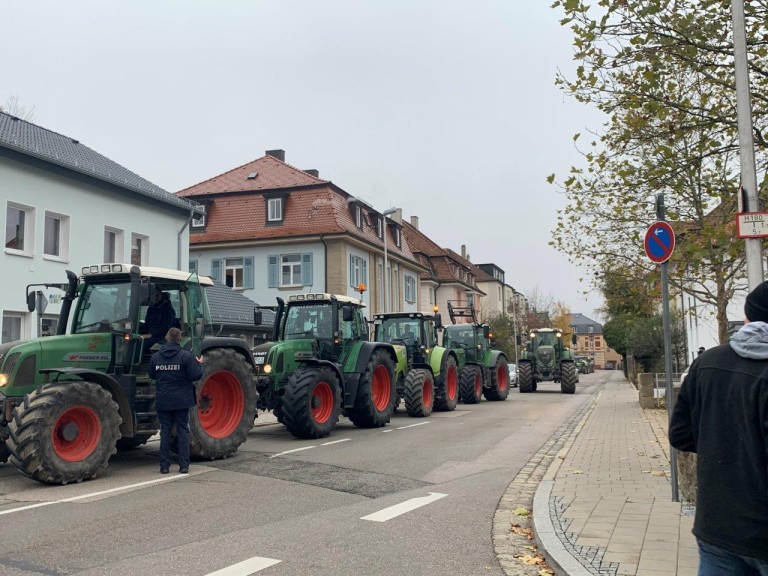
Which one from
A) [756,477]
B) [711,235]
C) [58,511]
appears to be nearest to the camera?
[756,477]

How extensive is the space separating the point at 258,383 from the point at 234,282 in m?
24.3

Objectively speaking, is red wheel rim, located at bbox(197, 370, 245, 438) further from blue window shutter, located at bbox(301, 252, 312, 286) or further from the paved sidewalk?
blue window shutter, located at bbox(301, 252, 312, 286)

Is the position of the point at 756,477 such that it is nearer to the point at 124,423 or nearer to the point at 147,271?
the point at 124,423

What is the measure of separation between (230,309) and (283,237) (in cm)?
843

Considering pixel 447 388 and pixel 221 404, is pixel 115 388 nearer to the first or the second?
pixel 221 404

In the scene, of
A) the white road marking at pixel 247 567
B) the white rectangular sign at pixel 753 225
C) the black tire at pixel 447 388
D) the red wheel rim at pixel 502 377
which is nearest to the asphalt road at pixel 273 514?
the white road marking at pixel 247 567

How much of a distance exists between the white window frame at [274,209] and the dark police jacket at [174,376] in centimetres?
2743

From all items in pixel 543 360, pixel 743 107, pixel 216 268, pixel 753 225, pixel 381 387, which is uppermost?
pixel 216 268

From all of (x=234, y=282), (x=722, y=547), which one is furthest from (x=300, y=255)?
(x=722, y=547)

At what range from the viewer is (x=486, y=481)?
28.7ft

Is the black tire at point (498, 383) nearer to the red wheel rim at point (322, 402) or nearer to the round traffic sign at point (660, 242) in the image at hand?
the red wheel rim at point (322, 402)

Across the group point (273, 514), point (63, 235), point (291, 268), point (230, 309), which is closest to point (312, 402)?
point (273, 514)

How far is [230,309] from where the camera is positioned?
27156 mm

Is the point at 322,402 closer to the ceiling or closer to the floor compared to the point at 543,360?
closer to the floor
